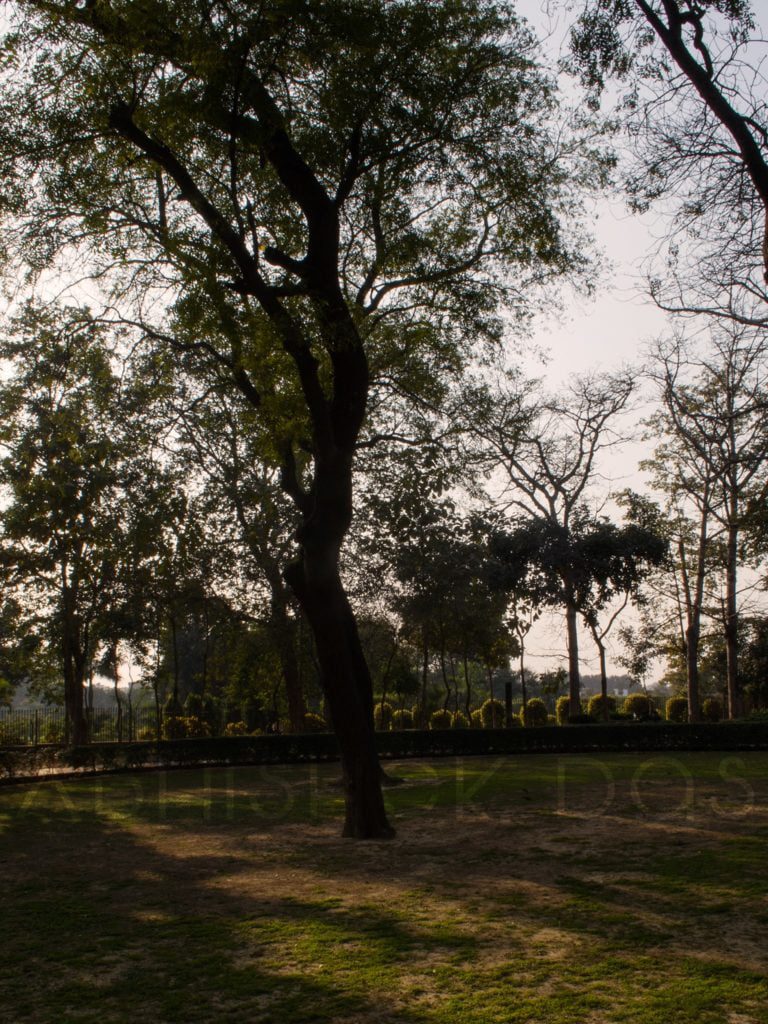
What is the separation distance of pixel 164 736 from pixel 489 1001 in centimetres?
3263

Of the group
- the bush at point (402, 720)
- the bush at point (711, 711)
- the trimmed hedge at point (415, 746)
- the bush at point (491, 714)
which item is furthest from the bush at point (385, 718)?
the bush at point (711, 711)

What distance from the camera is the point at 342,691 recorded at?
41.4 ft

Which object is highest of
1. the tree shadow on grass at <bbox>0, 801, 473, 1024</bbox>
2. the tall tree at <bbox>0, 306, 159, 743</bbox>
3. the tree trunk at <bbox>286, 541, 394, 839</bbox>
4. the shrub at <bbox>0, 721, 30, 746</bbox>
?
the tall tree at <bbox>0, 306, 159, 743</bbox>

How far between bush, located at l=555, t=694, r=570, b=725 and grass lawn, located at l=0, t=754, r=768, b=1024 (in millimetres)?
21114

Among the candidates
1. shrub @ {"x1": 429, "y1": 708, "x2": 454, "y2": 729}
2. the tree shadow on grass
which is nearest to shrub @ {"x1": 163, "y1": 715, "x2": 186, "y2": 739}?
shrub @ {"x1": 429, "y1": 708, "x2": 454, "y2": 729}

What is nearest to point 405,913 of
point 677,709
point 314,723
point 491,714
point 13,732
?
point 13,732

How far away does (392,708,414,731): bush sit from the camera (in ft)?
133

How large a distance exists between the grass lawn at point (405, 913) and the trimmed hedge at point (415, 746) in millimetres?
8815

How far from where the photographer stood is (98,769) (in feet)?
83.9

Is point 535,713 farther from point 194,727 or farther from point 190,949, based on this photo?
point 190,949

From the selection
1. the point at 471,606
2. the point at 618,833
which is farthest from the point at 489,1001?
the point at 471,606

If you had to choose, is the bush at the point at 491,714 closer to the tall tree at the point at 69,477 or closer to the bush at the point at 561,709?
the bush at the point at 561,709

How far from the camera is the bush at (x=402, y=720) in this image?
4047 cm

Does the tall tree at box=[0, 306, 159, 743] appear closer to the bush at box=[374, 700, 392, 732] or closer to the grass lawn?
the grass lawn
